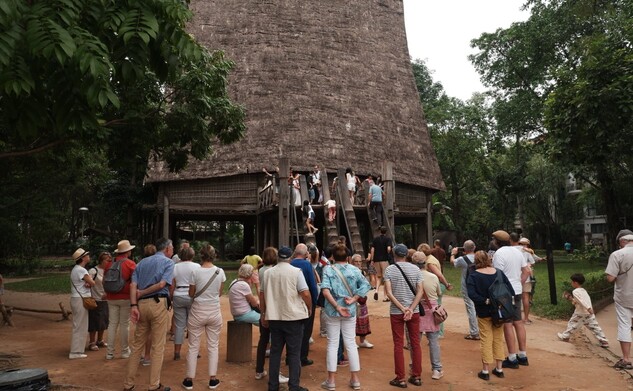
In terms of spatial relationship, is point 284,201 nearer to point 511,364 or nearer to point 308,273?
point 308,273

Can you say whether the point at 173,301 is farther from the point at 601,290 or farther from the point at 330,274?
the point at 601,290

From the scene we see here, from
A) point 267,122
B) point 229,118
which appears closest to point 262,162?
point 267,122

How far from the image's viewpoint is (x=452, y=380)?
19.5 feet

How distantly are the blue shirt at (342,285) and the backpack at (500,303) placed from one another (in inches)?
61.4

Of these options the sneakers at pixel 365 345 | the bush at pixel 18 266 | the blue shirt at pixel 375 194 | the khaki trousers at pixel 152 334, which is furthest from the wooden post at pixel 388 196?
the bush at pixel 18 266

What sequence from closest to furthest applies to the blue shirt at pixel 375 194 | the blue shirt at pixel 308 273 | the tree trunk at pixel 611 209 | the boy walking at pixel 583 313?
the blue shirt at pixel 308 273, the boy walking at pixel 583 313, the blue shirt at pixel 375 194, the tree trunk at pixel 611 209

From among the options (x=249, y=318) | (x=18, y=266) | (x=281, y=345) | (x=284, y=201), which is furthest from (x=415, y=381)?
(x=18, y=266)

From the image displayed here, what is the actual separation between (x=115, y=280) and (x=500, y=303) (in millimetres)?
4922

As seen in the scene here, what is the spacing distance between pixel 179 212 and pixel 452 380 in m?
14.1

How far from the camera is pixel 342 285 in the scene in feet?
18.3

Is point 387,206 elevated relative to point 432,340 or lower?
elevated

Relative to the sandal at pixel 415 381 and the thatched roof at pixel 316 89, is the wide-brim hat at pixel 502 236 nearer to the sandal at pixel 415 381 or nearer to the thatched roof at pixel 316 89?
the sandal at pixel 415 381

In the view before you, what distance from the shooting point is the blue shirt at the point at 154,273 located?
5578 millimetres

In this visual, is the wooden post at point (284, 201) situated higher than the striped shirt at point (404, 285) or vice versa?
the wooden post at point (284, 201)
